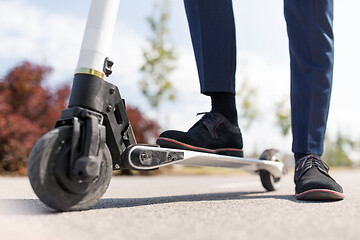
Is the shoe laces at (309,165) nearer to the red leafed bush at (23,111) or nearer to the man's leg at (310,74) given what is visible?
the man's leg at (310,74)

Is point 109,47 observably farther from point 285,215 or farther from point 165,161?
point 285,215

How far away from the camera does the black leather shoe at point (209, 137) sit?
161 centimetres

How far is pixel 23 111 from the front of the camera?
7.44 meters

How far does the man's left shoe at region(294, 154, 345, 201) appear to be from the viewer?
1.61 m

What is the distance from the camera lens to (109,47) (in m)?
1.37

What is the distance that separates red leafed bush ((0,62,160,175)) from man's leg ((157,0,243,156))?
6.05 m

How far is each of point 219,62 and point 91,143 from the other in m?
0.99

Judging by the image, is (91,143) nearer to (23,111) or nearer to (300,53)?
(300,53)

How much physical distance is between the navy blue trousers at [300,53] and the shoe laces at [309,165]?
0.06 meters

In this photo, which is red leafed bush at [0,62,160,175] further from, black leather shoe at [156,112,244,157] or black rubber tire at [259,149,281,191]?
black leather shoe at [156,112,244,157]

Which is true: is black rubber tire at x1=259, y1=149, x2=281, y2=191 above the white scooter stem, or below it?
below

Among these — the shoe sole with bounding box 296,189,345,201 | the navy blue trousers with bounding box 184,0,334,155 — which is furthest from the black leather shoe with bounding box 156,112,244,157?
the shoe sole with bounding box 296,189,345,201

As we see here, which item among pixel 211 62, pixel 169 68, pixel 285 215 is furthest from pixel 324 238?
pixel 169 68

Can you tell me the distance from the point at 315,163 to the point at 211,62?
0.80 metres
